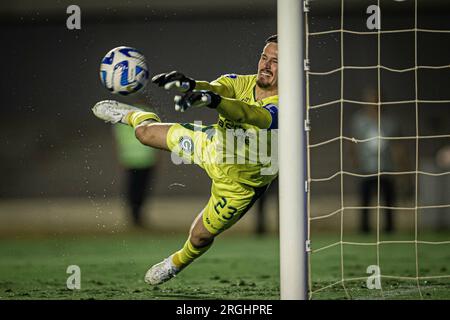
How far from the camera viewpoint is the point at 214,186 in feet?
18.6

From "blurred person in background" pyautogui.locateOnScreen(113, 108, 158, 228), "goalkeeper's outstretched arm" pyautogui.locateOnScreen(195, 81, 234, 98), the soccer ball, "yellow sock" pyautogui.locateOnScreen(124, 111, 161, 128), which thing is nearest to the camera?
the soccer ball

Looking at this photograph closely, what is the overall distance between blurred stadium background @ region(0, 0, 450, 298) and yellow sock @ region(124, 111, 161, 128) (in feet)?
9.62

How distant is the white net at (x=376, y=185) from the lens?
562 cm

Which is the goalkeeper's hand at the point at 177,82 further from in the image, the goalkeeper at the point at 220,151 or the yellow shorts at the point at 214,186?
the yellow shorts at the point at 214,186

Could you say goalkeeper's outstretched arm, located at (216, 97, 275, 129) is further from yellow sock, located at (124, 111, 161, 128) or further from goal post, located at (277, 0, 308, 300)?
yellow sock, located at (124, 111, 161, 128)

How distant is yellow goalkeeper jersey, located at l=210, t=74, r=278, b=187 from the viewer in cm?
A: 549

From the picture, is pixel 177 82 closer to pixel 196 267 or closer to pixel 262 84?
pixel 262 84

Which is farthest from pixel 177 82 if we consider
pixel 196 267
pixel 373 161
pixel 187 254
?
pixel 373 161

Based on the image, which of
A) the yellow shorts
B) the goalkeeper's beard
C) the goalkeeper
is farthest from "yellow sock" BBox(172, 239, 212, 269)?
the goalkeeper's beard

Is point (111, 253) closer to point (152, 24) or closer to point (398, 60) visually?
point (152, 24)

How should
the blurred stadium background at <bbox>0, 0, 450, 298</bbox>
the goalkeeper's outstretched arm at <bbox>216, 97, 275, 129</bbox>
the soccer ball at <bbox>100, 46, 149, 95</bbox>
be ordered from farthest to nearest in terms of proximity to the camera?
the blurred stadium background at <bbox>0, 0, 450, 298</bbox>
the soccer ball at <bbox>100, 46, 149, 95</bbox>
the goalkeeper's outstretched arm at <bbox>216, 97, 275, 129</bbox>

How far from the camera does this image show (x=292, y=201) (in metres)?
4.46

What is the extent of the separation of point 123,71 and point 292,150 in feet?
4.52
